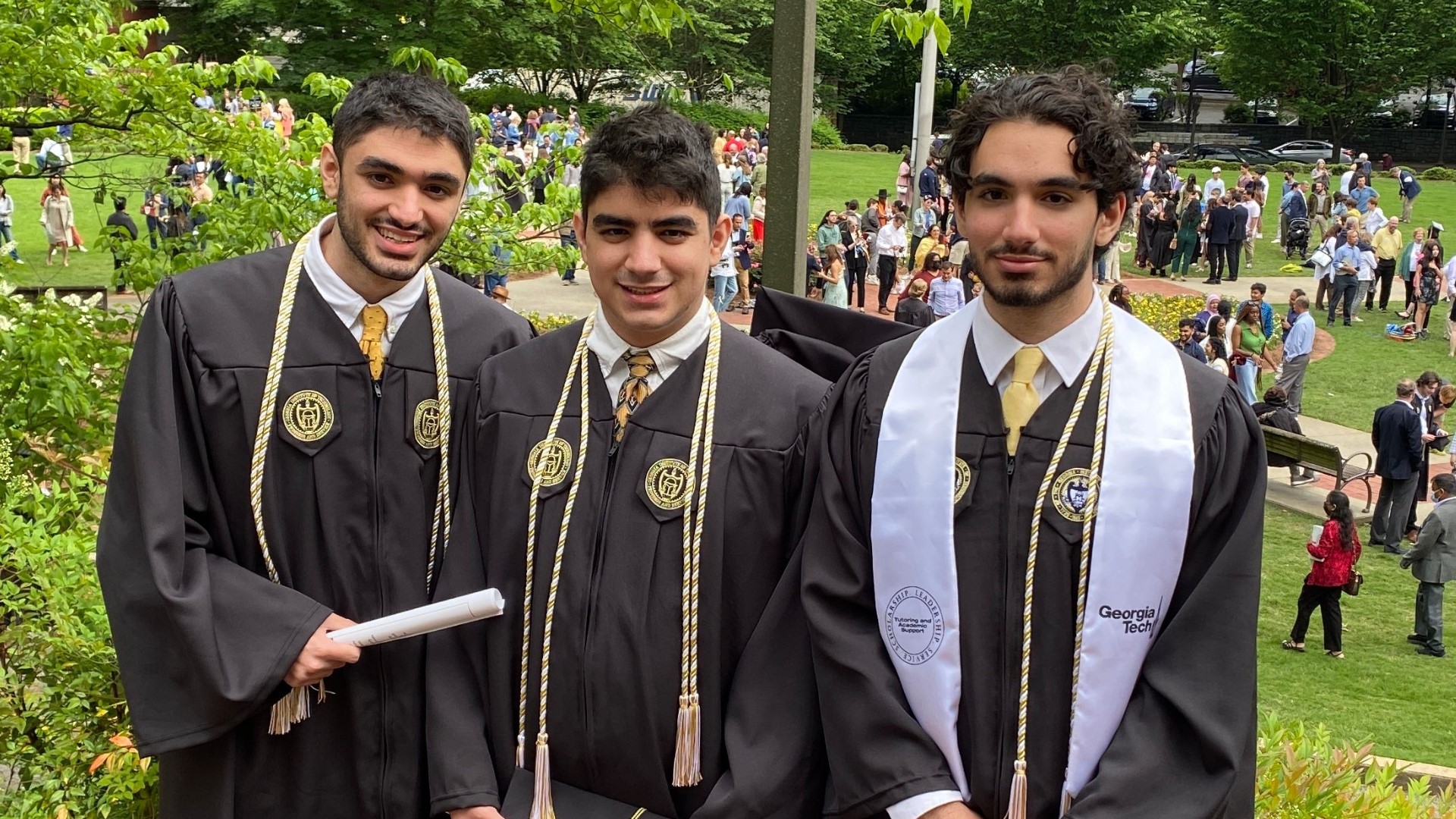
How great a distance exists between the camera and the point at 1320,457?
14.0 m

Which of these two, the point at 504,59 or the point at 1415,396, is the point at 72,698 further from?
the point at 504,59

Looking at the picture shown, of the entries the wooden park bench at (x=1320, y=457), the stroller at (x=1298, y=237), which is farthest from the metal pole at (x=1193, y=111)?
the wooden park bench at (x=1320, y=457)

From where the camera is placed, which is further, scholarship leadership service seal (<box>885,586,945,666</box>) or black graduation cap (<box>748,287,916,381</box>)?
black graduation cap (<box>748,287,916,381</box>)

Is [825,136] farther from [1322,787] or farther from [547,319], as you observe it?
[1322,787]

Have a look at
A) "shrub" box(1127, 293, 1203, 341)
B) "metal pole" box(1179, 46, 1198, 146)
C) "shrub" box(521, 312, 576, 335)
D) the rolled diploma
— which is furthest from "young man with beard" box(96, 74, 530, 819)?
"metal pole" box(1179, 46, 1198, 146)

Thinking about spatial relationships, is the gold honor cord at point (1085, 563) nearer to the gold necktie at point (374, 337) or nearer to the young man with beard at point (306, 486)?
the young man with beard at point (306, 486)

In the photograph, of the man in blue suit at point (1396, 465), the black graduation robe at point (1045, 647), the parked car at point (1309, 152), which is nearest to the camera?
the black graduation robe at point (1045, 647)

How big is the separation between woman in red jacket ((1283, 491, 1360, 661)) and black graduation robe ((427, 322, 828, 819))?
8.62 m

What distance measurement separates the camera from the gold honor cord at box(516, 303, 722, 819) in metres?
2.97

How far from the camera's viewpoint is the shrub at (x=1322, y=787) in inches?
153

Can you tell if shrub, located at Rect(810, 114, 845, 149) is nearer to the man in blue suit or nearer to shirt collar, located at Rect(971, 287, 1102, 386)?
the man in blue suit

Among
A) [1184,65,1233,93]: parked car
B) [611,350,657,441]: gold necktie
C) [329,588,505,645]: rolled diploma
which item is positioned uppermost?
[1184,65,1233,93]: parked car

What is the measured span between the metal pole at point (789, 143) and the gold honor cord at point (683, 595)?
1477 mm

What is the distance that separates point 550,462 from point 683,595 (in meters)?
0.41
